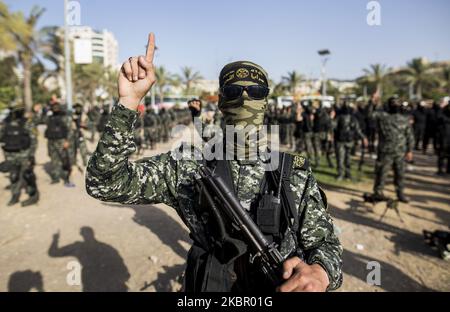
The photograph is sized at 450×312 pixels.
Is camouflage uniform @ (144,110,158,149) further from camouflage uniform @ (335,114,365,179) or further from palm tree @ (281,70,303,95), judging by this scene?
palm tree @ (281,70,303,95)

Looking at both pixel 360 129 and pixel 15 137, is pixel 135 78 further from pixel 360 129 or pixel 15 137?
pixel 360 129

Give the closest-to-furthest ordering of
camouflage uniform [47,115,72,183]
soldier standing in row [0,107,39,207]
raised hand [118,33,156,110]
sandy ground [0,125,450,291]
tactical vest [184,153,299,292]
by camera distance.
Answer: raised hand [118,33,156,110], tactical vest [184,153,299,292], sandy ground [0,125,450,291], soldier standing in row [0,107,39,207], camouflage uniform [47,115,72,183]

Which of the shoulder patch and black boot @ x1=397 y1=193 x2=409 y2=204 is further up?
the shoulder patch

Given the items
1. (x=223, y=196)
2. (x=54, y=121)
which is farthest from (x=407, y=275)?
(x=54, y=121)

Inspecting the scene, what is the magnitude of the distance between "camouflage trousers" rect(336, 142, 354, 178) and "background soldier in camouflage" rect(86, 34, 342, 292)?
677 cm

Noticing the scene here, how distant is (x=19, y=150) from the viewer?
6281mm

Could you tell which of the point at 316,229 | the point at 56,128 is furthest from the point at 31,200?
the point at 316,229

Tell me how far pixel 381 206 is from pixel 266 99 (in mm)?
5324

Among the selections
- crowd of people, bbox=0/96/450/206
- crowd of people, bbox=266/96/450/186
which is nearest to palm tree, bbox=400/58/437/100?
crowd of people, bbox=266/96/450/186

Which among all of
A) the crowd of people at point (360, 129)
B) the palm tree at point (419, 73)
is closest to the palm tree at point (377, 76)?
the palm tree at point (419, 73)

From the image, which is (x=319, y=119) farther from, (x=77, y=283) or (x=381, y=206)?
(x=77, y=283)

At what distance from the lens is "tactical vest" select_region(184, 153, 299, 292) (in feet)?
4.57

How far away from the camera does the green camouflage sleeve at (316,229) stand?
4.74 ft

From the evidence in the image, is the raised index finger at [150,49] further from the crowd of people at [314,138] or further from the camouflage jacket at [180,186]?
the crowd of people at [314,138]
